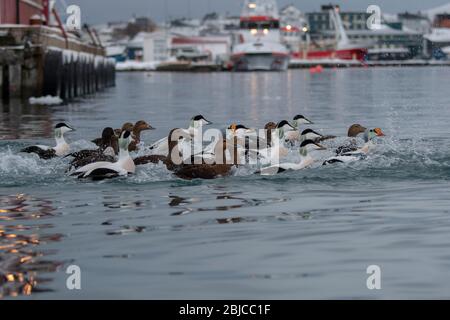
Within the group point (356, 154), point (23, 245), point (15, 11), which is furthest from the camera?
point (15, 11)

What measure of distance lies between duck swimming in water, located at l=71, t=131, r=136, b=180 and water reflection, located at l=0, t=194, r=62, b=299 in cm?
163

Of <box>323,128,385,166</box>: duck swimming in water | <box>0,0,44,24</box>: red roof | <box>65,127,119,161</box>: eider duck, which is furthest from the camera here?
<box>0,0,44,24</box>: red roof

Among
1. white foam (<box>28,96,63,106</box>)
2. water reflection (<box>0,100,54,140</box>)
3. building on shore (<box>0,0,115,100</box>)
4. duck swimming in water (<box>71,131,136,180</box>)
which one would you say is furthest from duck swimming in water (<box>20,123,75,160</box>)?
white foam (<box>28,96,63,106</box>)

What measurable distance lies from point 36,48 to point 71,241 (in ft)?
114

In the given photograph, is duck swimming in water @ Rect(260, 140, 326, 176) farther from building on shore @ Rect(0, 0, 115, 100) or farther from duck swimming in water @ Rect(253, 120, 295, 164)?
building on shore @ Rect(0, 0, 115, 100)

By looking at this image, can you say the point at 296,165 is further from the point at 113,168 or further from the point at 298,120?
the point at 298,120

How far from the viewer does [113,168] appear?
18.3m

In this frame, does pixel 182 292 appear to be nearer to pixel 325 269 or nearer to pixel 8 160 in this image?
pixel 325 269

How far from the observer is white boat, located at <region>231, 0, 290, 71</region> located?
175 meters

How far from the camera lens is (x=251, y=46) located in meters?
174

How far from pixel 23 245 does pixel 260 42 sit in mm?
163604

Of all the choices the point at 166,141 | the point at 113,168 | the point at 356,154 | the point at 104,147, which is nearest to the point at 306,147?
the point at 356,154

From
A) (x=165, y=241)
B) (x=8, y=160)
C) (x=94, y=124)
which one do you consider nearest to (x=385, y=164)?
(x=8, y=160)

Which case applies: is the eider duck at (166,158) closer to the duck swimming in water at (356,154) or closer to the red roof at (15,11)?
the duck swimming in water at (356,154)
